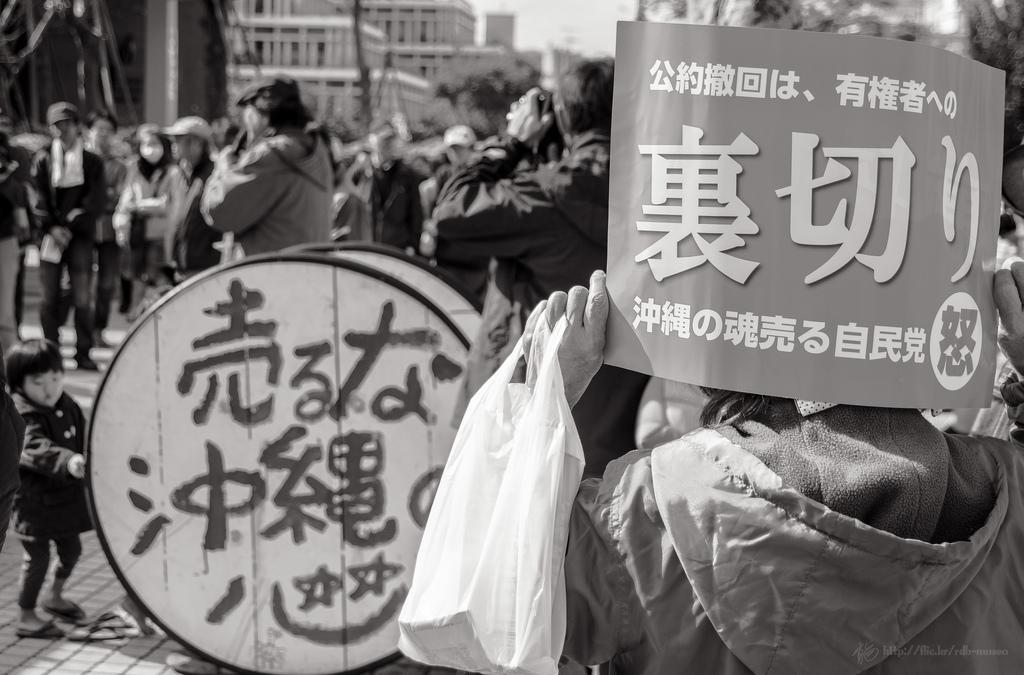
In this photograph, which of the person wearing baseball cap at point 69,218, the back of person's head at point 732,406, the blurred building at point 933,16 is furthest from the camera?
the blurred building at point 933,16

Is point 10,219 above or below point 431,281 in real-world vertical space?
above

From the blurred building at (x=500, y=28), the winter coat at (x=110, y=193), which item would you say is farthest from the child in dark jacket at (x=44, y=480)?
the blurred building at (x=500, y=28)

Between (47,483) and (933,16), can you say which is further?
(933,16)

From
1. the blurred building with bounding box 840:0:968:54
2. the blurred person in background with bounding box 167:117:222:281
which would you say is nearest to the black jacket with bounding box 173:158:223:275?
the blurred person in background with bounding box 167:117:222:281

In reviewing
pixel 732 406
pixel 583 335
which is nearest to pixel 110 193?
pixel 583 335

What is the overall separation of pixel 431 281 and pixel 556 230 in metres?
1.05

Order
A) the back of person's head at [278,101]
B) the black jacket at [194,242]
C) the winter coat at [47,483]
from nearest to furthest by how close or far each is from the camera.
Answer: the winter coat at [47,483], the back of person's head at [278,101], the black jacket at [194,242]

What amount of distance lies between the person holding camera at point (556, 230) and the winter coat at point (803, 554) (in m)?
1.59

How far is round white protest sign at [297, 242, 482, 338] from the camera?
4.11 m

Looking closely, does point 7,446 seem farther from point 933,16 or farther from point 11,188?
point 933,16

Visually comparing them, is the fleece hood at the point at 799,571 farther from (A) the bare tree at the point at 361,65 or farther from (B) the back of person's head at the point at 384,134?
(A) the bare tree at the point at 361,65

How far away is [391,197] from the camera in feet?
35.1

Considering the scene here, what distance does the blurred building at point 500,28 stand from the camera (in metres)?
139

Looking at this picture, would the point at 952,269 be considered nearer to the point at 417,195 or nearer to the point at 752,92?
the point at 752,92
